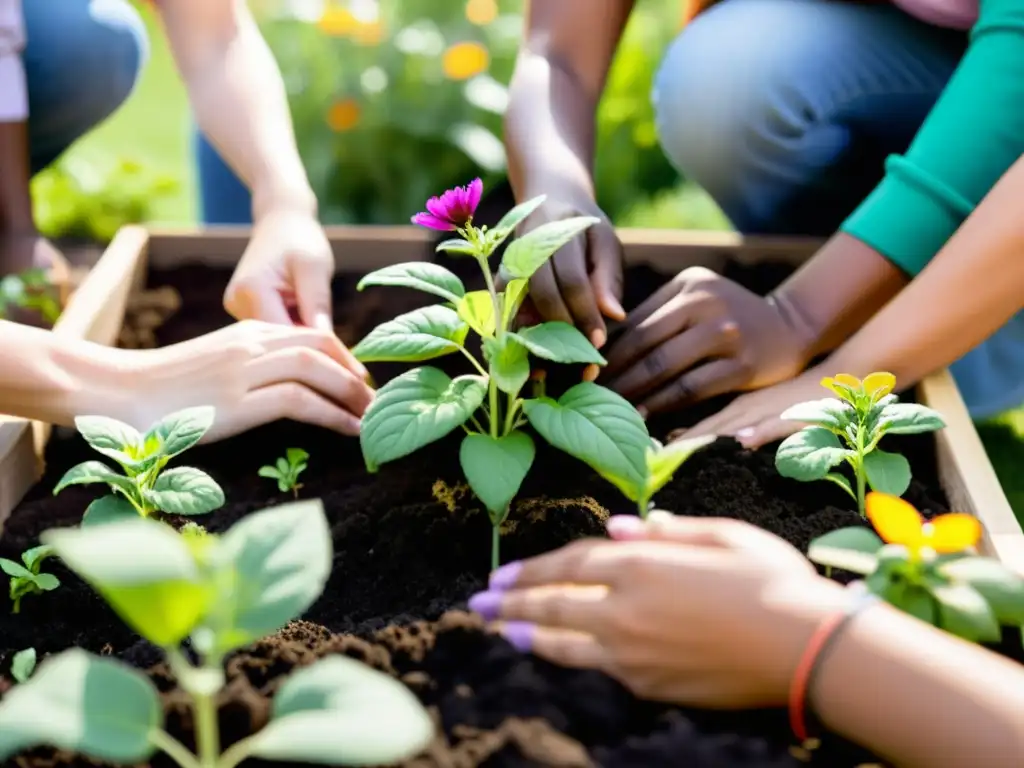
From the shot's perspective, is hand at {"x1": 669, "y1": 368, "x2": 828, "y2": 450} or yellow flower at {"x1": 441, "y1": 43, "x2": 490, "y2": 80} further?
yellow flower at {"x1": 441, "y1": 43, "x2": 490, "y2": 80}

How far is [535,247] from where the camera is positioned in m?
1.05

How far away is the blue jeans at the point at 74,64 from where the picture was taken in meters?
2.16

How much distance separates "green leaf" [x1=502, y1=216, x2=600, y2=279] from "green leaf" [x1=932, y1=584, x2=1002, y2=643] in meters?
0.44

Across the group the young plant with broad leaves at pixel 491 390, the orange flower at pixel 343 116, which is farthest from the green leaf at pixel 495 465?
the orange flower at pixel 343 116

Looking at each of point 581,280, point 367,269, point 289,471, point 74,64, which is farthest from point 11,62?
point 581,280

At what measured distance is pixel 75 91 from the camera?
2.24 metres

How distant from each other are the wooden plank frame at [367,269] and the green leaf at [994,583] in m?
0.33

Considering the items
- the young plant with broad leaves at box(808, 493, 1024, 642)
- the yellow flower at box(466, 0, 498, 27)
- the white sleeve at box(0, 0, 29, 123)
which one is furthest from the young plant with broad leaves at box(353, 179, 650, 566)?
A: the yellow flower at box(466, 0, 498, 27)

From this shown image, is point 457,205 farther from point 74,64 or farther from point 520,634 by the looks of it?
point 74,64

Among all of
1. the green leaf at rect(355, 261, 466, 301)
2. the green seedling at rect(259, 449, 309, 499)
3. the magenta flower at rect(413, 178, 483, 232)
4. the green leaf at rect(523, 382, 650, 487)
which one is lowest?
the green seedling at rect(259, 449, 309, 499)

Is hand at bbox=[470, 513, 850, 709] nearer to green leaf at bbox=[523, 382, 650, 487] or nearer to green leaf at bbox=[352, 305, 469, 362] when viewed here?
green leaf at bbox=[523, 382, 650, 487]

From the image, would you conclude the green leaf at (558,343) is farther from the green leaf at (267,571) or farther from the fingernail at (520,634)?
the green leaf at (267,571)

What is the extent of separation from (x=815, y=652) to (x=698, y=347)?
64 centimetres

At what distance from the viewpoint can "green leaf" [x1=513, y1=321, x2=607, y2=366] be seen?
1037mm
